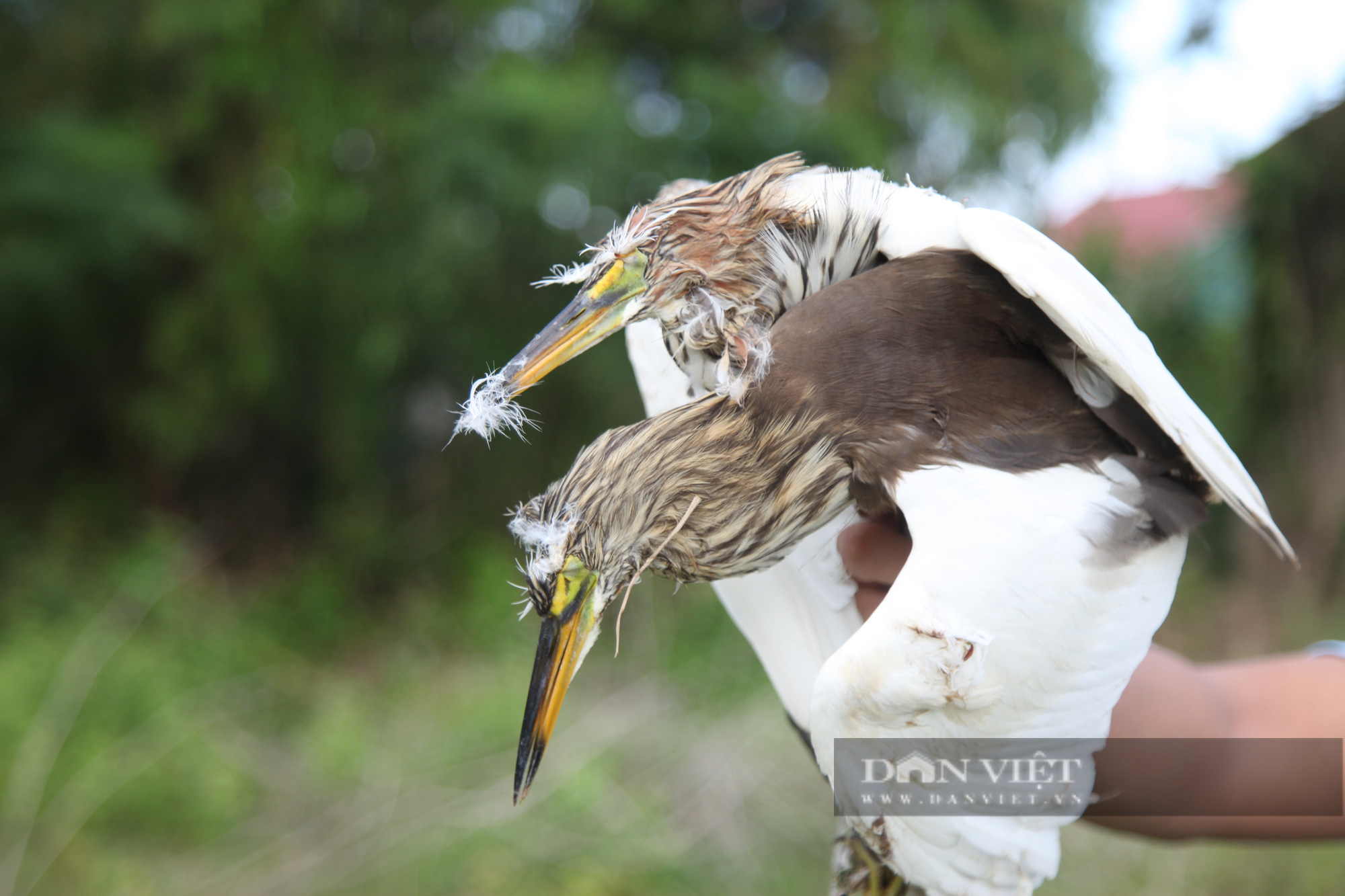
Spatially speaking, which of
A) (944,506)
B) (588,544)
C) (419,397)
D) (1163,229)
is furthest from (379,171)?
(1163,229)

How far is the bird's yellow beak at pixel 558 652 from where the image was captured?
0.77 m

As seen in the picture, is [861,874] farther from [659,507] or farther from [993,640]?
[659,507]

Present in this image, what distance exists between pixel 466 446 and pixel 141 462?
1.56 metres

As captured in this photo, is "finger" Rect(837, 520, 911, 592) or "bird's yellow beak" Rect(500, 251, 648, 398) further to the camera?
"finger" Rect(837, 520, 911, 592)

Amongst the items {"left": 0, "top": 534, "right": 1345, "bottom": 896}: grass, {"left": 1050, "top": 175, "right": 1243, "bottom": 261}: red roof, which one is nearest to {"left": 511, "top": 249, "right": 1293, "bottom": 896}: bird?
{"left": 0, "top": 534, "right": 1345, "bottom": 896}: grass

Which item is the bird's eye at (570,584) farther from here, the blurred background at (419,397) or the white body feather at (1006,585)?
the blurred background at (419,397)

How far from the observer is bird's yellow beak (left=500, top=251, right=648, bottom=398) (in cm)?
75

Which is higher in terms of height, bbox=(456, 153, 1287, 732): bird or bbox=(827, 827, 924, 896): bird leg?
bbox=(456, 153, 1287, 732): bird

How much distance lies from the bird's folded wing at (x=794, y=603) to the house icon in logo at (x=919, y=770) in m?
0.18

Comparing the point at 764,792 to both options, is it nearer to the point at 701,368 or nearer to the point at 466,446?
the point at 701,368

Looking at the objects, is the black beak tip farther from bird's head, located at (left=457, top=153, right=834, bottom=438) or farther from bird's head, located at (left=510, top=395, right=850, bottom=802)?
bird's head, located at (left=457, top=153, right=834, bottom=438)

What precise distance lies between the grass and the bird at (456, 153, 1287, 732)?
173 centimetres

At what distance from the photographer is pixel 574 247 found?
10.3 feet

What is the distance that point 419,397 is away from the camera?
388 centimetres
